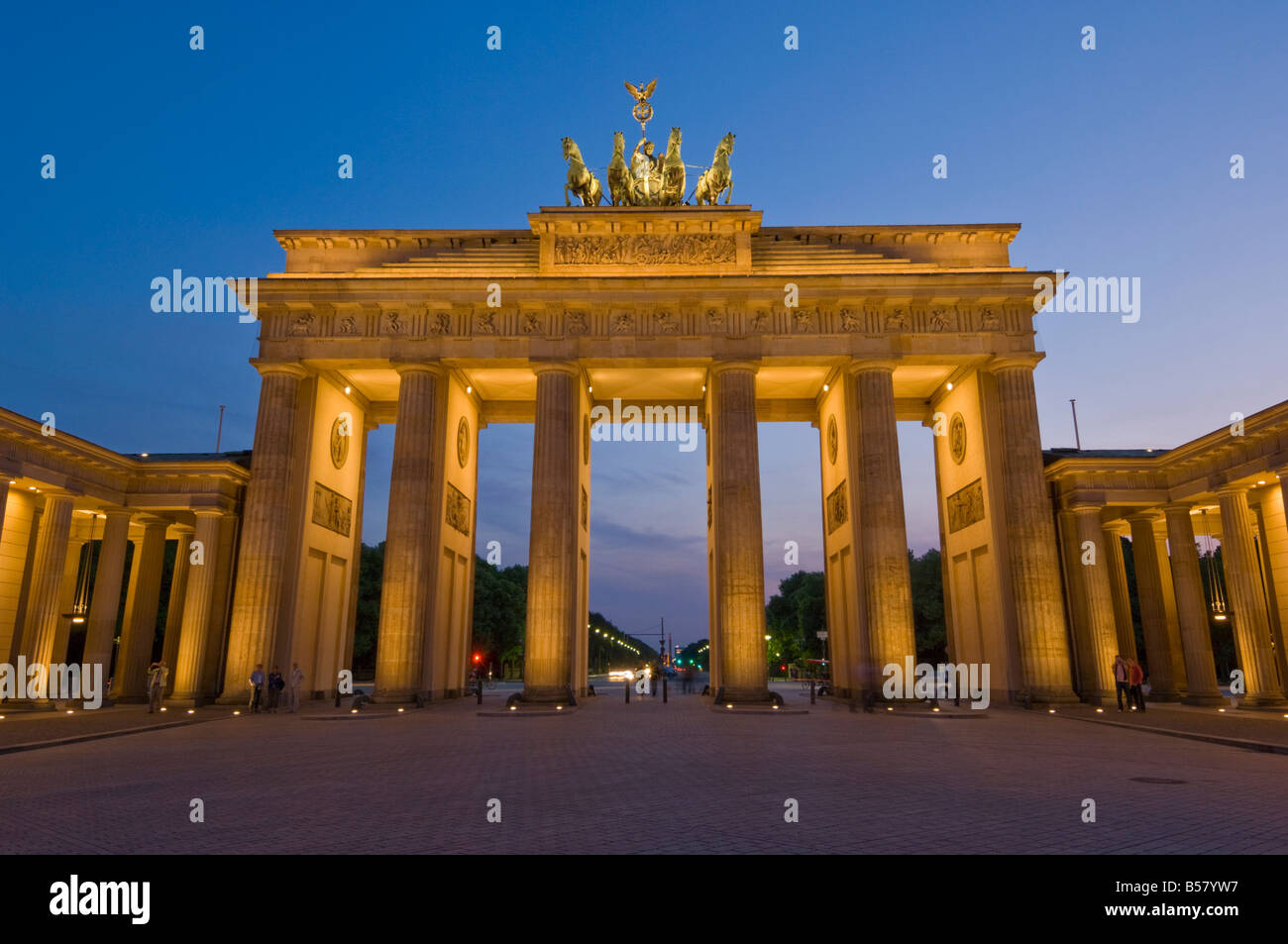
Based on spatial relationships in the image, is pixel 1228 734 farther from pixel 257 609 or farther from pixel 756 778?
pixel 257 609

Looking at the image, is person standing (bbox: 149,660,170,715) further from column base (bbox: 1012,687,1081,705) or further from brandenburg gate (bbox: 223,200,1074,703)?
column base (bbox: 1012,687,1081,705)

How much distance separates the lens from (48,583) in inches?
1159

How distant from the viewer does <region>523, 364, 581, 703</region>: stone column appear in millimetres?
29047

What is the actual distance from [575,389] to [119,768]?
2180 cm

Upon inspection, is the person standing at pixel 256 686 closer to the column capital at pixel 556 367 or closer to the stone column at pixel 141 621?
the stone column at pixel 141 621

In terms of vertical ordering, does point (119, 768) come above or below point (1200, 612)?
below

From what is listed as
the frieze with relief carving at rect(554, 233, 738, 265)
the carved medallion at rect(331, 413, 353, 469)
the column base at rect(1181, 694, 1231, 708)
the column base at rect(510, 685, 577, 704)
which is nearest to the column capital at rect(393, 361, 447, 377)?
the carved medallion at rect(331, 413, 353, 469)

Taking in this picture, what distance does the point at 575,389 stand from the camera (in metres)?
32.4

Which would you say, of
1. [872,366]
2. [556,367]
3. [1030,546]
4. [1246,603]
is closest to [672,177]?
[556,367]

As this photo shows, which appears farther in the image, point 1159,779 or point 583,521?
point 583,521

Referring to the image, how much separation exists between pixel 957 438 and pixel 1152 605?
11.1 metres
